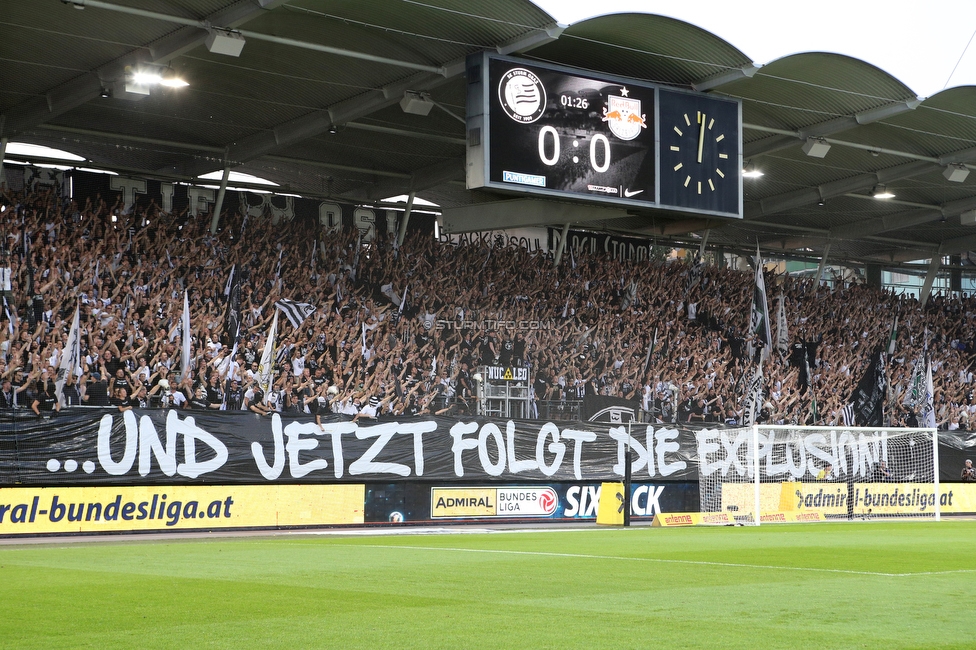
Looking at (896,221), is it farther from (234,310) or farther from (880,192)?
(234,310)

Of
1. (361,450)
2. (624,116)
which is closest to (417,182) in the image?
(624,116)

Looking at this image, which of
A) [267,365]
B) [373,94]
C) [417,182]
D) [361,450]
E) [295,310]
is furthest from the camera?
[417,182]

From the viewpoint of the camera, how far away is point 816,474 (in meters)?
30.8

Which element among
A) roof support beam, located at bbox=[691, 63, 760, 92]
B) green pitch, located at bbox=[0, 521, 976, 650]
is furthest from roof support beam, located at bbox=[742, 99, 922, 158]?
green pitch, located at bbox=[0, 521, 976, 650]

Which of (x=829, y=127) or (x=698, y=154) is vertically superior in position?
(x=829, y=127)

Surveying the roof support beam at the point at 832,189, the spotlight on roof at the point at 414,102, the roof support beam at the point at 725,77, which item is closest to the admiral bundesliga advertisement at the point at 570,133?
the roof support beam at the point at 725,77

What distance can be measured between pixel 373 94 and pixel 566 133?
18.0ft

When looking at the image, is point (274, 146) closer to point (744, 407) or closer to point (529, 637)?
point (744, 407)

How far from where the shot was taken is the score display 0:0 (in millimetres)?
23234

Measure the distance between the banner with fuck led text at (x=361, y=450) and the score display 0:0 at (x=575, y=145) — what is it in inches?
255

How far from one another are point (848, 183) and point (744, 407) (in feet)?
25.8

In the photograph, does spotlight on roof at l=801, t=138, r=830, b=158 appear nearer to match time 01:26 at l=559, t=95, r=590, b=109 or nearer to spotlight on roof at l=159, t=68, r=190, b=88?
match time 01:26 at l=559, t=95, r=590, b=109

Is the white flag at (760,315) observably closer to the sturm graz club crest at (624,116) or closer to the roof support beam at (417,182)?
the roof support beam at (417,182)

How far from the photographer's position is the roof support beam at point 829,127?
2828 cm
